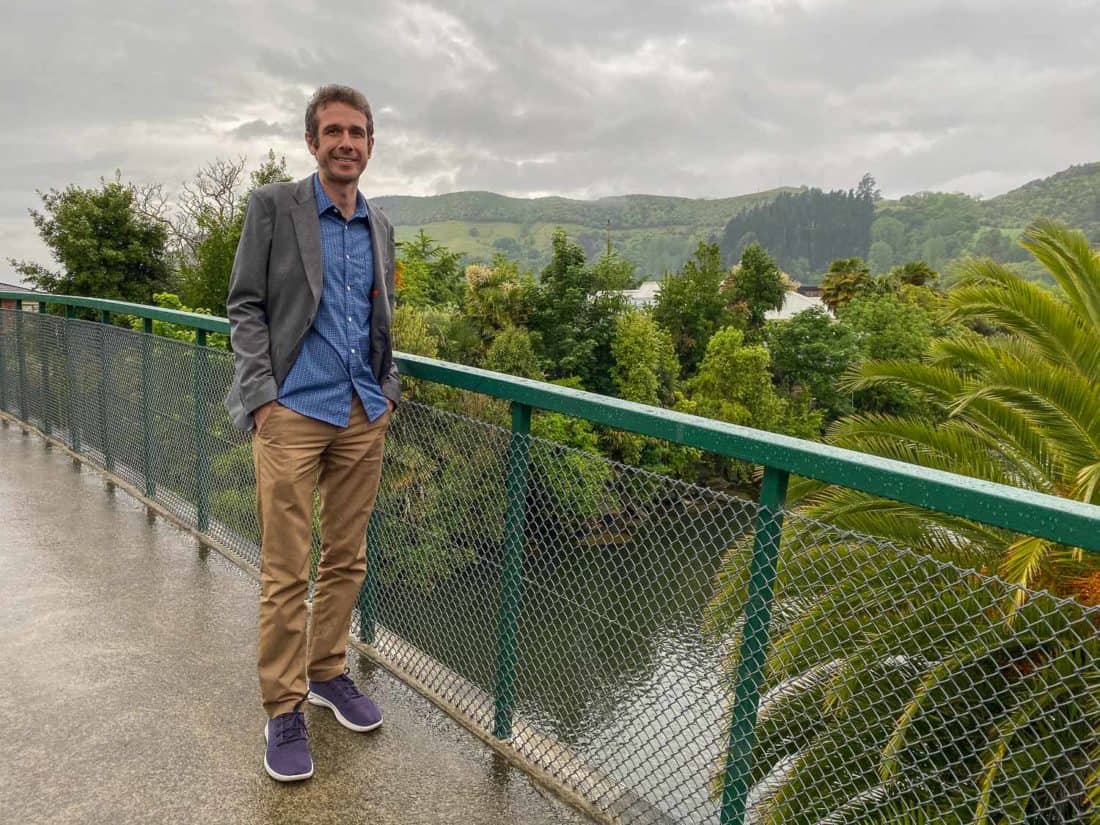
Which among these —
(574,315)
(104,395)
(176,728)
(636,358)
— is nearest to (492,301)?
(574,315)

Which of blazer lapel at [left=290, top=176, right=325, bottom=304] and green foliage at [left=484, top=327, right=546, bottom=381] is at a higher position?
blazer lapel at [left=290, top=176, right=325, bottom=304]

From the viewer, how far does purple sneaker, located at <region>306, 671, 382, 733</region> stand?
2.79 m

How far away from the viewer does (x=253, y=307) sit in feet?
8.10

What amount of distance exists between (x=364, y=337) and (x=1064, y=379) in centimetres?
466

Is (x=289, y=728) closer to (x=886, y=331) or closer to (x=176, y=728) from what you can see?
(x=176, y=728)

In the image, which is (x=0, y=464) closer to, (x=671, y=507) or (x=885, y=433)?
(x=671, y=507)

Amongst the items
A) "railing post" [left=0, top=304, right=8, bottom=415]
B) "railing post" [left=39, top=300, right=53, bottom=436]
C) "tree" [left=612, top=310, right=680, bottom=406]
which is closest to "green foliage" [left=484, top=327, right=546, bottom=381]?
"tree" [left=612, top=310, right=680, bottom=406]

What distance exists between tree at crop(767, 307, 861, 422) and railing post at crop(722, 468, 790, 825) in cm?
4144

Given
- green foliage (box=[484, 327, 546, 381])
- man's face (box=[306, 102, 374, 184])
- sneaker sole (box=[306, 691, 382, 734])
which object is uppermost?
man's face (box=[306, 102, 374, 184])

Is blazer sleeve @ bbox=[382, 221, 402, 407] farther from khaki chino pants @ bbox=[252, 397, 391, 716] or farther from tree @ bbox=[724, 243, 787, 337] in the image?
tree @ bbox=[724, 243, 787, 337]

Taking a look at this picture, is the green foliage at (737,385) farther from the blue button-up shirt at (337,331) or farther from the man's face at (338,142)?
the man's face at (338,142)

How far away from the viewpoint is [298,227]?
96.7 inches

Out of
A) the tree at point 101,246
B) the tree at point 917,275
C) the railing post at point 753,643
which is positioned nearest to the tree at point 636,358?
the tree at point 101,246

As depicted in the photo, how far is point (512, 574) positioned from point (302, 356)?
39.1 inches
